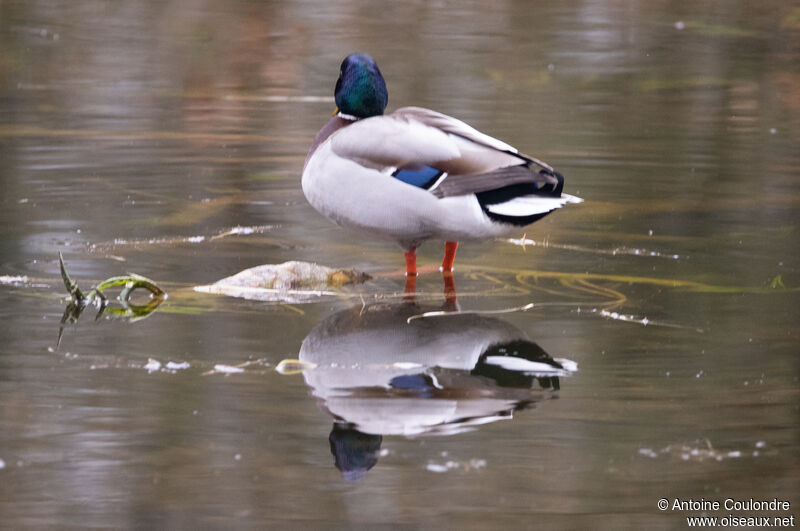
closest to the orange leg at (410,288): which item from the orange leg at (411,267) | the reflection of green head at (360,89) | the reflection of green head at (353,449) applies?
the orange leg at (411,267)

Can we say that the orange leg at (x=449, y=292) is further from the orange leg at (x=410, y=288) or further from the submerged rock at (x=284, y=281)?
the submerged rock at (x=284, y=281)

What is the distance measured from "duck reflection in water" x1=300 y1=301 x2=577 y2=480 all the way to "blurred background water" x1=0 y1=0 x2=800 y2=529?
15mm

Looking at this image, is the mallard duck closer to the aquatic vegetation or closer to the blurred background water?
the blurred background water

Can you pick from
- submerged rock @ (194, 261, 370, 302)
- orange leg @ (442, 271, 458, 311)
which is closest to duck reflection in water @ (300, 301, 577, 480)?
orange leg @ (442, 271, 458, 311)

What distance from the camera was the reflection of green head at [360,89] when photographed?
621cm

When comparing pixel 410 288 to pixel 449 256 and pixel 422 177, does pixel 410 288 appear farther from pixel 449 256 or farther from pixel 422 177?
pixel 422 177

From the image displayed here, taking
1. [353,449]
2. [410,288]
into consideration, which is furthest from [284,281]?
[353,449]

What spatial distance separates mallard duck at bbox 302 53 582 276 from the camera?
5.62 meters

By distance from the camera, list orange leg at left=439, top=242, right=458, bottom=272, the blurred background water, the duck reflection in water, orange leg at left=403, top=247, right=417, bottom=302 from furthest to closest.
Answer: orange leg at left=439, top=242, right=458, bottom=272 < orange leg at left=403, top=247, right=417, bottom=302 < the duck reflection in water < the blurred background water

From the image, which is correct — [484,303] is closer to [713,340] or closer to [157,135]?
[713,340]

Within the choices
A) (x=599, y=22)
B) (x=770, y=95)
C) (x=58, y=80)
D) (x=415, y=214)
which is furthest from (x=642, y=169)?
(x=599, y=22)

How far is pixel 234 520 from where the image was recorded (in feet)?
11.0

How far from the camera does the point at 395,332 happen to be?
16.8 ft

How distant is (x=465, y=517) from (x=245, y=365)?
4.78 feet
